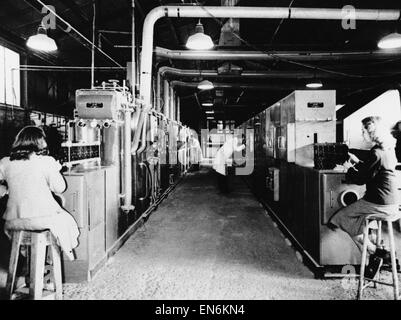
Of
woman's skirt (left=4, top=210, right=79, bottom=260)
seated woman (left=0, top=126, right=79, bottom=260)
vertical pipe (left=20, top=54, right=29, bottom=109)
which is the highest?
vertical pipe (left=20, top=54, right=29, bottom=109)

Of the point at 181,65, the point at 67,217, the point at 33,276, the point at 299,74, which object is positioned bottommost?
the point at 33,276

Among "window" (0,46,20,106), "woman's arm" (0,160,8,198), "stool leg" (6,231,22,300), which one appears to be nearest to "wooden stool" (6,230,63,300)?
"stool leg" (6,231,22,300)

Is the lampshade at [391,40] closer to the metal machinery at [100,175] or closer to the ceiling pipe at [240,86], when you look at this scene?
the metal machinery at [100,175]

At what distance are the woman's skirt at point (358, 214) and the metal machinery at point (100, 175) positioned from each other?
2.70 meters

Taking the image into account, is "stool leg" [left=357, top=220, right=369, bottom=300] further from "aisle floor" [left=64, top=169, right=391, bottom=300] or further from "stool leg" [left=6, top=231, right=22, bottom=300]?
"stool leg" [left=6, top=231, right=22, bottom=300]

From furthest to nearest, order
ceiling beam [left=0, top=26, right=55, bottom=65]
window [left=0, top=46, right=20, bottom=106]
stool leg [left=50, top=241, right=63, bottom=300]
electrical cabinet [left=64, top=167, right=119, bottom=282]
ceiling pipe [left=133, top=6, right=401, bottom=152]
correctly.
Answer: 1. window [left=0, top=46, right=20, bottom=106]
2. ceiling beam [left=0, top=26, right=55, bottom=65]
3. ceiling pipe [left=133, top=6, right=401, bottom=152]
4. electrical cabinet [left=64, top=167, right=119, bottom=282]
5. stool leg [left=50, top=241, right=63, bottom=300]

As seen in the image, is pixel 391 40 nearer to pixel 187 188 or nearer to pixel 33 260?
pixel 33 260

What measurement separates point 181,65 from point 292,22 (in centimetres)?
443

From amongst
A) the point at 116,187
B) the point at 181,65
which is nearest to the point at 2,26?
the point at 116,187

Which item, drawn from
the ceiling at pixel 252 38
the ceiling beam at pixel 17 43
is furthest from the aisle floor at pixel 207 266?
the ceiling beam at pixel 17 43

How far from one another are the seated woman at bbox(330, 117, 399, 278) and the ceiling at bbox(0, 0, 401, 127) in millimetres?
3696

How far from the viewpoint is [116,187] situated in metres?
4.74

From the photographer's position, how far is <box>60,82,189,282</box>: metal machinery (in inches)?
137

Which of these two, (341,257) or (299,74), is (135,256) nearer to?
(341,257)
